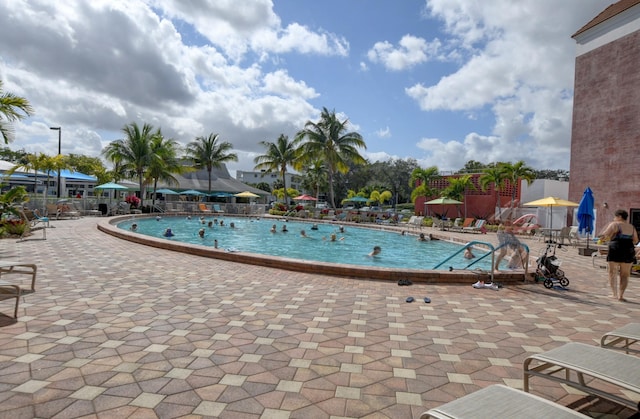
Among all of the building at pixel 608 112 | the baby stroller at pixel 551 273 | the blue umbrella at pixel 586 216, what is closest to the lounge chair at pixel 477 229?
the building at pixel 608 112

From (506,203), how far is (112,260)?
29748 millimetres

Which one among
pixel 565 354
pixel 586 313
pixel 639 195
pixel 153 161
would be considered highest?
pixel 153 161

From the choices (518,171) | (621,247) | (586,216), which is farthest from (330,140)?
(621,247)

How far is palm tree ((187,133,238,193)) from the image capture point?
38.8 meters

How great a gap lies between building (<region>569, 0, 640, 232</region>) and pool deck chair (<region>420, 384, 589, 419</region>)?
63.2ft

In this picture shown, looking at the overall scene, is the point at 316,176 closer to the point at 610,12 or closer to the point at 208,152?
the point at 208,152

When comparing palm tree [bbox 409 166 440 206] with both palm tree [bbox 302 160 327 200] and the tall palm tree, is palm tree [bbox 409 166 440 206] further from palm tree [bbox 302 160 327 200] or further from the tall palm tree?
the tall palm tree

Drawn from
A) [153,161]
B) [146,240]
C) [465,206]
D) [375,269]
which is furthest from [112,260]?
[465,206]

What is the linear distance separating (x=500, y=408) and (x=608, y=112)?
69.7 feet

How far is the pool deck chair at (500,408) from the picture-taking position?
1.80m

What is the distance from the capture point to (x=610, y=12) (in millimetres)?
18156

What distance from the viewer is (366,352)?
372 centimetres

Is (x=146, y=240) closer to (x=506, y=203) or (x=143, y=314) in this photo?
(x=143, y=314)

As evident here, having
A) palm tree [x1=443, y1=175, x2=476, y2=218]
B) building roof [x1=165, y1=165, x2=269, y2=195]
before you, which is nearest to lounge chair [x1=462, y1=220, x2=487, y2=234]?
palm tree [x1=443, y1=175, x2=476, y2=218]
